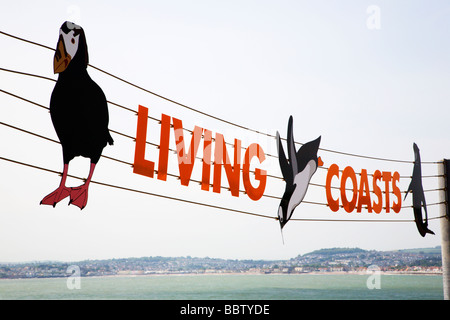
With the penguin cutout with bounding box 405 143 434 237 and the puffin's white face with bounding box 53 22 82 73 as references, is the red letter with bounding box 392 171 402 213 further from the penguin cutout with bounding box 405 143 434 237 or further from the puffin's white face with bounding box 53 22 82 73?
the puffin's white face with bounding box 53 22 82 73

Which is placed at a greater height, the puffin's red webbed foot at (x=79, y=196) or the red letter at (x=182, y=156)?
the red letter at (x=182, y=156)

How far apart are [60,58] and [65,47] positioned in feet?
0.60

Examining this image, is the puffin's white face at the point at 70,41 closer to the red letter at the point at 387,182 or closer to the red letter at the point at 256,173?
the red letter at the point at 256,173

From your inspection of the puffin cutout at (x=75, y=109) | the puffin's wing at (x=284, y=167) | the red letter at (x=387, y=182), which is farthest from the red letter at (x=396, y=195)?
the puffin cutout at (x=75, y=109)

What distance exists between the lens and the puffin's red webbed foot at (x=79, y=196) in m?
7.63

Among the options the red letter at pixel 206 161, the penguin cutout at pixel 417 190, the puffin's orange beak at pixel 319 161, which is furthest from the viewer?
the penguin cutout at pixel 417 190

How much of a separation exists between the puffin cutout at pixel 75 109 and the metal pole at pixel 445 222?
33.6 feet

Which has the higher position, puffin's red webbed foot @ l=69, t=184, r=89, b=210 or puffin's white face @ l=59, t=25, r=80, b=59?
puffin's white face @ l=59, t=25, r=80, b=59

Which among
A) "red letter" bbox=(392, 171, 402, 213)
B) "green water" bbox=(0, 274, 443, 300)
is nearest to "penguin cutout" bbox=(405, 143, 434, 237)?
"red letter" bbox=(392, 171, 402, 213)

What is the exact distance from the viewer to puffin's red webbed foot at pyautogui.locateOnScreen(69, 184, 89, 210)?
7633mm
